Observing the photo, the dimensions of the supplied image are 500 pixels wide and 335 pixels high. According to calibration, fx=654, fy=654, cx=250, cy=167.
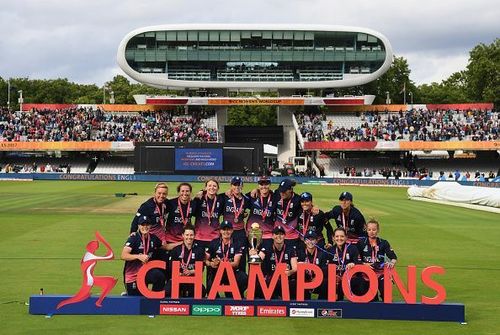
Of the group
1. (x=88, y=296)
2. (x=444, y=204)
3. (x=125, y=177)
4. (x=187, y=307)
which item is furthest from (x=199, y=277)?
(x=125, y=177)

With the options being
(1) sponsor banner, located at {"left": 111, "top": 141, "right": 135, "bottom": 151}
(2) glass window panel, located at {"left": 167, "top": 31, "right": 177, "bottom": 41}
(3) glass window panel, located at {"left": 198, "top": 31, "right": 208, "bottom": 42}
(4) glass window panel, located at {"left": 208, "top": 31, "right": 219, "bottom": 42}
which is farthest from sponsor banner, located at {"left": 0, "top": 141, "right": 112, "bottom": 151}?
(4) glass window panel, located at {"left": 208, "top": 31, "right": 219, "bottom": 42}

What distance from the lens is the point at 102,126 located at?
73.3 m

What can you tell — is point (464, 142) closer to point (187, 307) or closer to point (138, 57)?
point (138, 57)

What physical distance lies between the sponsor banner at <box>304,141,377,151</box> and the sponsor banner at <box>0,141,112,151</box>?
2132 cm

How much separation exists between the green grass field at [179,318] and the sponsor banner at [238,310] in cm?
17

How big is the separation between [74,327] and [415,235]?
48.0 ft

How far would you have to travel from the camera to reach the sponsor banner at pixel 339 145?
6824 centimetres

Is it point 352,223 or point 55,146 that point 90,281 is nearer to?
point 352,223

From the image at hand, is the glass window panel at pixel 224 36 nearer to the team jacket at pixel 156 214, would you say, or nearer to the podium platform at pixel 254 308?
the team jacket at pixel 156 214

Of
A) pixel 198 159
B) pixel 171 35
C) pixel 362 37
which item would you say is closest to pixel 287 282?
pixel 198 159

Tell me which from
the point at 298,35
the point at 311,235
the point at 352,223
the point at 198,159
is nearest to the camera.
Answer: the point at 311,235

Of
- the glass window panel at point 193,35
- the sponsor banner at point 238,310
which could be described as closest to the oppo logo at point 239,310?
the sponsor banner at point 238,310

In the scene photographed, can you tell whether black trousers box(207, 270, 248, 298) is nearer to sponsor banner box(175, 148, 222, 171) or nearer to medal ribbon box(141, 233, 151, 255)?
medal ribbon box(141, 233, 151, 255)

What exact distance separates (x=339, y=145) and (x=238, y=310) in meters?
59.3
